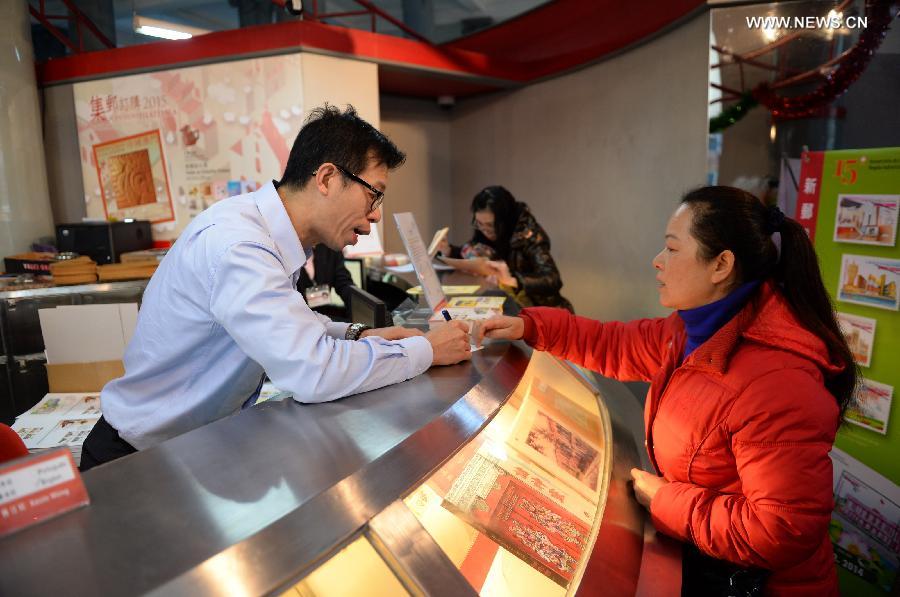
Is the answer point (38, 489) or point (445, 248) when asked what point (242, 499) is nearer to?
point (38, 489)

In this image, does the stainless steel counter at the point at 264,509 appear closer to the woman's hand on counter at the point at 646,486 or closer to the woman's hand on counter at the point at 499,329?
the woman's hand on counter at the point at 646,486

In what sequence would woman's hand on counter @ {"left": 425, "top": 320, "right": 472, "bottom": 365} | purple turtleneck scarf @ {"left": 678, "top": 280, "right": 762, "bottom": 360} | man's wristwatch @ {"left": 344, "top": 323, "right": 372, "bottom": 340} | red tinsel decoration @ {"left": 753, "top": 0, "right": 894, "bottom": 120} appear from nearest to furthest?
purple turtleneck scarf @ {"left": 678, "top": 280, "right": 762, "bottom": 360} → woman's hand on counter @ {"left": 425, "top": 320, "right": 472, "bottom": 365} → man's wristwatch @ {"left": 344, "top": 323, "right": 372, "bottom": 340} → red tinsel decoration @ {"left": 753, "top": 0, "right": 894, "bottom": 120}

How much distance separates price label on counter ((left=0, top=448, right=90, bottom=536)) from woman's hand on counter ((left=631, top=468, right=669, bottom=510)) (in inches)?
51.6

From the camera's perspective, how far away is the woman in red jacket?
1.24 m

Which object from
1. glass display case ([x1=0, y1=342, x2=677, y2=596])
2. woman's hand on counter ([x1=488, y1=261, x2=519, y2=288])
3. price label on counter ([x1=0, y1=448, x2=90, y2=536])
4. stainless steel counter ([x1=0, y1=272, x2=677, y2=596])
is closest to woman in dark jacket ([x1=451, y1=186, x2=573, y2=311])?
woman's hand on counter ([x1=488, y1=261, x2=519, y2=288])

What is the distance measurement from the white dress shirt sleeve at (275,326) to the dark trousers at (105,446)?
1.75 ft

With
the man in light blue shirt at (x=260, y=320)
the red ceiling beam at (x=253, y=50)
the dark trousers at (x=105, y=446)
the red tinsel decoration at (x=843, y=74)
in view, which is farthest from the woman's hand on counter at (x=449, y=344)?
the red ceiling beam at (x=253, y=50)

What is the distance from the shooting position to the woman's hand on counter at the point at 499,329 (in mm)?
1934

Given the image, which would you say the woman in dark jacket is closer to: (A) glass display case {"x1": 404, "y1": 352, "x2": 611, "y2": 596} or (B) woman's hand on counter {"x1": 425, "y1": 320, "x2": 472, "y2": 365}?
(A) glass display case {"x1": 404, "y1": 352, "x2": 611, "y2": 596}

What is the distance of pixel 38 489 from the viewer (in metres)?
0.82

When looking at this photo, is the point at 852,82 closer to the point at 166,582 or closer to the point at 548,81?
the point at 166,582

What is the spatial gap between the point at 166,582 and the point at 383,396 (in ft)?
2.31

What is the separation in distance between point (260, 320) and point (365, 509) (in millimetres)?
518

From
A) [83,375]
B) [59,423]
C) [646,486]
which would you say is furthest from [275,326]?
[83,375]
